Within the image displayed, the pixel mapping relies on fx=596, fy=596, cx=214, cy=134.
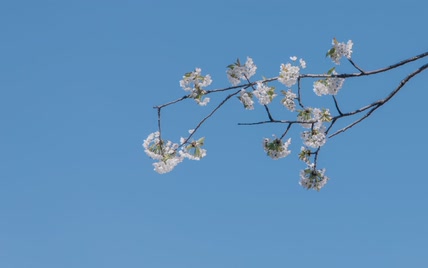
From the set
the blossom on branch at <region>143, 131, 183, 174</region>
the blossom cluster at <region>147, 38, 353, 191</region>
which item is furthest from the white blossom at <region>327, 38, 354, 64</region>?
the blossom on branch at <region>143, 131, 183, 174</region>

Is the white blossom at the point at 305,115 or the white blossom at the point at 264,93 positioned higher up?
the white blossom at the point at 264,93

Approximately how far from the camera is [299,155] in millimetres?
8234

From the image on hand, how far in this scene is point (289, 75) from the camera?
7438 mm

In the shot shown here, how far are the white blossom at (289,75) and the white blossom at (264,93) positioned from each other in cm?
23

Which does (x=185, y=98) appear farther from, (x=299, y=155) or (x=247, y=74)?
(x=299, y=155)

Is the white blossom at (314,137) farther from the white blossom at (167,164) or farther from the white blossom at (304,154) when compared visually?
the white blossom at (167,164)

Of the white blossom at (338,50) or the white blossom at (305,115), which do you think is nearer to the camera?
the white blossom at (338,50)

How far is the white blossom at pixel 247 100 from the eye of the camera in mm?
7775

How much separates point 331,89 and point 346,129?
153cm

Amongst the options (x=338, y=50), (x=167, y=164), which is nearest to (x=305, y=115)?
(x=338, y=50)

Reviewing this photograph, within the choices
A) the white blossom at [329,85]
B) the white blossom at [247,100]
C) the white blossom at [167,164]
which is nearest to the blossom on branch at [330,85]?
the white blossom at [329,85]

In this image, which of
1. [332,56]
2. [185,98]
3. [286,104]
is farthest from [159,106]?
[332,56]

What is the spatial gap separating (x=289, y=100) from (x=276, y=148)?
2.55 feet

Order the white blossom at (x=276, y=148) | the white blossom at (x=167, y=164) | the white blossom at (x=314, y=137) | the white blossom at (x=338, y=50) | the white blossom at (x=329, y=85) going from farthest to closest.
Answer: the white blossom at (x=167, y=164) < the white blossom at (x=276, y=148) < the white blossom at (x=329, y=85) < the white blossom at (x=314, y=137) < the white blossom at (x=338, y=50)
